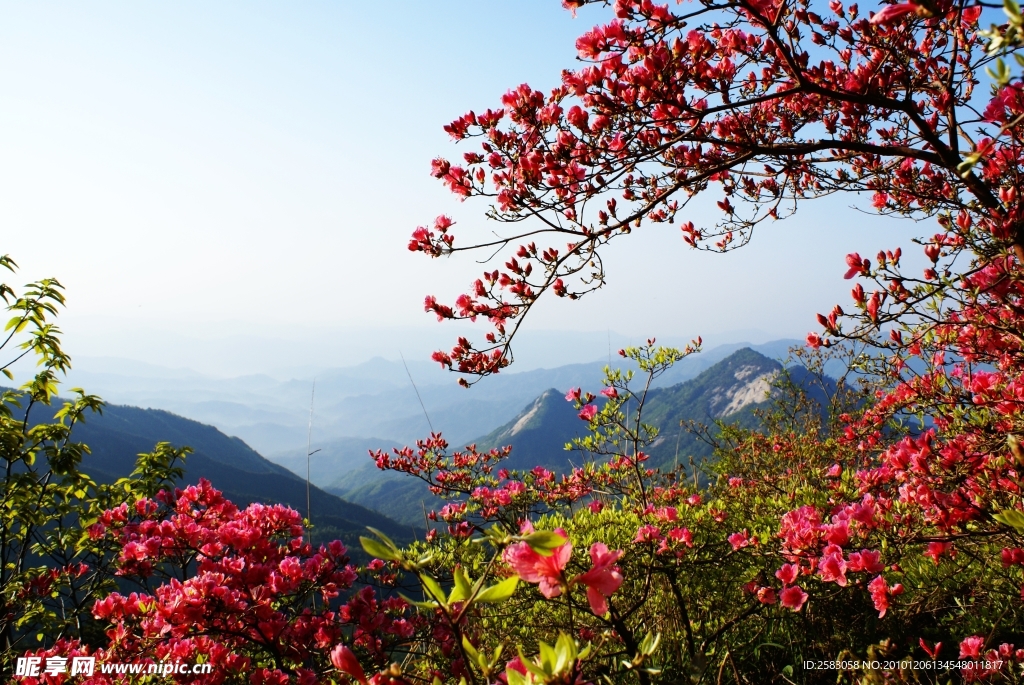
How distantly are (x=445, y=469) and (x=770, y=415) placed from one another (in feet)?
18.2

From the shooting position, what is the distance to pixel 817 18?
9.02ft

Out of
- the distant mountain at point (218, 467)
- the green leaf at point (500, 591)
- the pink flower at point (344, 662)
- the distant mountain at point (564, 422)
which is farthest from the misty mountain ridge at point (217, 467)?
the green leaf at point (500, 591)

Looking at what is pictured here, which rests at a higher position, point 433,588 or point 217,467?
point 433,588

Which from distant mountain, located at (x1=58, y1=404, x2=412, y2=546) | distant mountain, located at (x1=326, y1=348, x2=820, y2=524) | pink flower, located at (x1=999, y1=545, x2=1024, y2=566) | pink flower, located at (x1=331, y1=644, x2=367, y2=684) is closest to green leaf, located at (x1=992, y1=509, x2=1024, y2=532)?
pink flower, located at (x1=331, y1=644, x2=367, y2=684)

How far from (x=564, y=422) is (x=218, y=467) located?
255ft

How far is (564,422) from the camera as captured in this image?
12531cm

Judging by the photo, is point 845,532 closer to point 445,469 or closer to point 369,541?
point 369,541

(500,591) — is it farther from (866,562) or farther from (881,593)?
(881,593)

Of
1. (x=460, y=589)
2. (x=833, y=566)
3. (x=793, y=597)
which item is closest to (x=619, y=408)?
(x=793, y=597)

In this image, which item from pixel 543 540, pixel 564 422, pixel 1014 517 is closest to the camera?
pixel 543 540

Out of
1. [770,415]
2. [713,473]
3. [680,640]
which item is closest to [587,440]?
[680,640]

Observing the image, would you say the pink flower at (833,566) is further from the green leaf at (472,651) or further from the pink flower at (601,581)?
the green leaf at (472,651)

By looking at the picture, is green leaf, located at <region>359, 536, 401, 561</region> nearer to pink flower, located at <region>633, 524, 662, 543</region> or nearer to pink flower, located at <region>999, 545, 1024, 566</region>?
pink flower, located at <region>633, 524, 662, 543</region>

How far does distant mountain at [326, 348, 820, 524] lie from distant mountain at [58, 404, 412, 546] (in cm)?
1824
